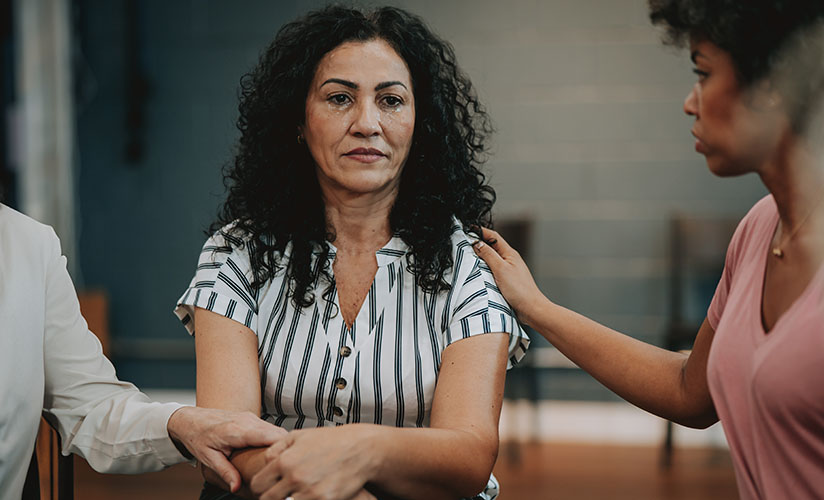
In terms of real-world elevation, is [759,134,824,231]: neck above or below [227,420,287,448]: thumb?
above

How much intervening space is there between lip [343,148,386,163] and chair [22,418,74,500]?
0.70 meters

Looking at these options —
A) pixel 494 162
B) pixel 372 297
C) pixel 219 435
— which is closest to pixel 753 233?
pixel 372 297

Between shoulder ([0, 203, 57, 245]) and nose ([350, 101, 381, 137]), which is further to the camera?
nose ([350, 101, 381, 137])

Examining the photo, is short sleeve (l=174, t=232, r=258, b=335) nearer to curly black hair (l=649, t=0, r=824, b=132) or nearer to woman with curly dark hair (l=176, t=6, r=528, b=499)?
woman with curly dark hair (l=176, t=6, r=528, b=499)

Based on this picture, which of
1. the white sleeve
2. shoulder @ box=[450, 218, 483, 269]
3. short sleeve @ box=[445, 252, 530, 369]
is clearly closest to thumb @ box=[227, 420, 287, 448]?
the white sleeve

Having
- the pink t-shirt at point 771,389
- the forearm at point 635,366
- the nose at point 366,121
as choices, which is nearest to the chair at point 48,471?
the nose at point 366,121

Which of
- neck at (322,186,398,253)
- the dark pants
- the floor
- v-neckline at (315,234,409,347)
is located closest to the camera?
the dark pants

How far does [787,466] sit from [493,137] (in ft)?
10.0

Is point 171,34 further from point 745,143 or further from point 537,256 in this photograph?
point 745,143

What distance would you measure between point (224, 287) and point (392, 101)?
0.48 m

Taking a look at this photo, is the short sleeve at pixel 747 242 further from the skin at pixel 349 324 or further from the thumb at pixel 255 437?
the thumb at pixel 255 437

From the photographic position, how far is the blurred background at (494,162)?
400cm

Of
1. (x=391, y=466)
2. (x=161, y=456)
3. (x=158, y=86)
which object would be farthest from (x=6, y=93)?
(x=391, y=466)

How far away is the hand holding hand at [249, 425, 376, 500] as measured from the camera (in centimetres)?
121
